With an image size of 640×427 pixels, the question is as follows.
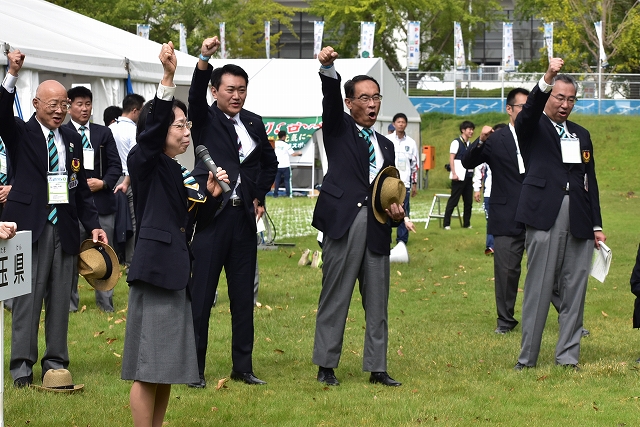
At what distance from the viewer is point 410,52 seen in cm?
4419

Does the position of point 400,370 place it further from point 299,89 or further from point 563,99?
point 299,89

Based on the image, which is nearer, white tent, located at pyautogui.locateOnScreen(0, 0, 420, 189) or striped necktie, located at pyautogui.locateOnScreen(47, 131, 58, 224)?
striped necktie, located at pyautogui.locateOnScreen(47, 131, 58, 224)

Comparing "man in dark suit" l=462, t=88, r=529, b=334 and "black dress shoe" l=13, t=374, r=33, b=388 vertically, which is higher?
"man in dark suit" l=462, t=88, r=529, b=334

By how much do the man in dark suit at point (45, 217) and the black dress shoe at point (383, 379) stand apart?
87.4 inches

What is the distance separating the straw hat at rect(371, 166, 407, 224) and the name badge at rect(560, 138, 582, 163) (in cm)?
146

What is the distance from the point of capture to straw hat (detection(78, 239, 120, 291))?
6.93 m

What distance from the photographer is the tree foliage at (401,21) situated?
47781mm

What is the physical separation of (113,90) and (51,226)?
5860 millimetres

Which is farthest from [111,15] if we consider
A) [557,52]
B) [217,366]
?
[217,366]

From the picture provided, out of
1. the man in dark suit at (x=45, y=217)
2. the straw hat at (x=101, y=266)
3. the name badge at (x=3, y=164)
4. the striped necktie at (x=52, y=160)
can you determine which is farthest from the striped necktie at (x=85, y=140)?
the straw hat at (x=101, y=266)

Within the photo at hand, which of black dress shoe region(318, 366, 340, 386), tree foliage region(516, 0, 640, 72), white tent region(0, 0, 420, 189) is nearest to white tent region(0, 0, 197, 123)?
white tent region(0, 0, 420, 189)

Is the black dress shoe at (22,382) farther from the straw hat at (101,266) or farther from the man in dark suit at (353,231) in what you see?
the man in dark suit at (353,231)

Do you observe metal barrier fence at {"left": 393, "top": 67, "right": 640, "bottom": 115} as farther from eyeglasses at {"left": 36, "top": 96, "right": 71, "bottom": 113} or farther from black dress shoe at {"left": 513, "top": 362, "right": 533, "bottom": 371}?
eyeglasses at {"left": 36, "top": 96, "right": 71, "bottom": 113}

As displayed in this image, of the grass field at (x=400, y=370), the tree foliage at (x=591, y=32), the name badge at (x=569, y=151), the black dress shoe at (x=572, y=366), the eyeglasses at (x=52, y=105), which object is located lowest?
the grass field at (x=400, y=370)
